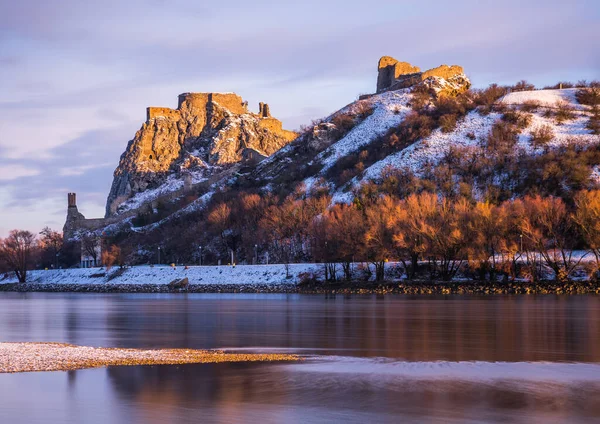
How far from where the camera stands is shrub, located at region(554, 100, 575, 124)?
338 ft

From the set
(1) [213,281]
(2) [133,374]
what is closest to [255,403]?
(2) [133,374]

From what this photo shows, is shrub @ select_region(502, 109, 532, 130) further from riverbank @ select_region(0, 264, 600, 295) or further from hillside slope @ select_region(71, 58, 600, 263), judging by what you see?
riverbank @ select_region(0, 264, 600, 295)

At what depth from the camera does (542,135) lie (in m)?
96.7

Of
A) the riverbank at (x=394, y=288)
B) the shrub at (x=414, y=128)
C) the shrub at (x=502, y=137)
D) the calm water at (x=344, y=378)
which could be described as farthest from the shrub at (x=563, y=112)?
the calm water at (x=344, y=378)

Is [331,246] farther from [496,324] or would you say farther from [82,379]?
[82,379]

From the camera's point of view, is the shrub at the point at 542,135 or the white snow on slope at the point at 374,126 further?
the white snow on slope at the point at 374,126

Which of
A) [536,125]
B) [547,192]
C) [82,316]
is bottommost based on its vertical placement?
[82,316]

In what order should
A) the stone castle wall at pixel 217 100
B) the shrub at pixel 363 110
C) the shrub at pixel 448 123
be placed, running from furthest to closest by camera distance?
the stone castle wall at pixel 217 100
the shrub at pixel 363 110
the shrub at pixel 448 123

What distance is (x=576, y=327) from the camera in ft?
98.3

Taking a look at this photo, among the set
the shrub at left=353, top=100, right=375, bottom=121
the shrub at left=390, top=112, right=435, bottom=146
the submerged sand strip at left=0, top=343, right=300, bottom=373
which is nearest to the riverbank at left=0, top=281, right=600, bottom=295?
the submerged sand strip at left=0, top=343, right=300, bottom=373

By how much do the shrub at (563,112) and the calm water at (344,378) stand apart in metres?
75.7

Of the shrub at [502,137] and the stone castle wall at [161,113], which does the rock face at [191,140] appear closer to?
the stone castle wall at [161,113]

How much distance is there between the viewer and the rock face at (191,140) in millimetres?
164000

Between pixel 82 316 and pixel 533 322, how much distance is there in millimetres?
24344
